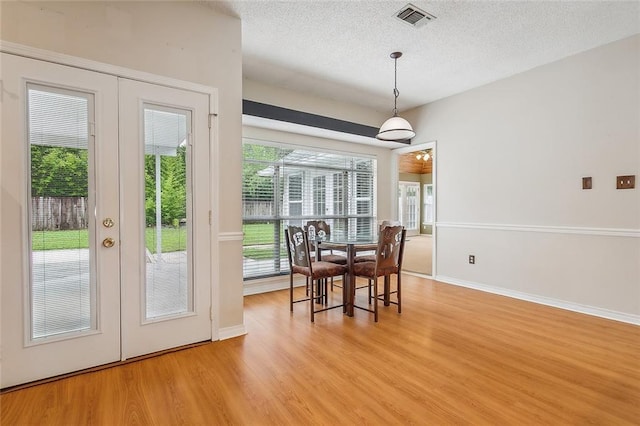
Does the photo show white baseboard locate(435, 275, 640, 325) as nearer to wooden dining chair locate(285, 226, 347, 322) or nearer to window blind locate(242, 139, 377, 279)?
window blind locate(242, 139, 377, 279)

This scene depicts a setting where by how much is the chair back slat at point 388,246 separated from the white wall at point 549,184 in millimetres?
1810

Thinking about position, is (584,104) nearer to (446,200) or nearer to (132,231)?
(446,200)

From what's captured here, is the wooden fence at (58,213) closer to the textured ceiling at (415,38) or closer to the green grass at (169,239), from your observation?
the green grass at (169,239)

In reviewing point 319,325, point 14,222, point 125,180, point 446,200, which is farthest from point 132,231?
point 446,200

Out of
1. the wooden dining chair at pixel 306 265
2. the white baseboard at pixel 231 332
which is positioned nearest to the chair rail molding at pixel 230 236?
the wooden dining chair at pixel 306 265

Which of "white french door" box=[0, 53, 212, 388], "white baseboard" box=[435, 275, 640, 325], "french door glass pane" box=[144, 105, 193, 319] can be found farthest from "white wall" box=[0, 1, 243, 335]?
"white baseboard" box=[435, 275, 640, 325]

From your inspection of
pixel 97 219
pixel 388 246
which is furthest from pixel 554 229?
pixel 97 219

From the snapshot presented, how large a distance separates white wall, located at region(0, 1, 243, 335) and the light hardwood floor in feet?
2.23

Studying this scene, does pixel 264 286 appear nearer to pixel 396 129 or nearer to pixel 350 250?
pixel 350 250

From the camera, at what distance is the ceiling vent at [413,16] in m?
2.76

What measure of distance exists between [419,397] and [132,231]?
2.34m

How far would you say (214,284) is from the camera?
2.79 meters

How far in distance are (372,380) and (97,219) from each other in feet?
7.41

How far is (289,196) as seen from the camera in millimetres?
4750
